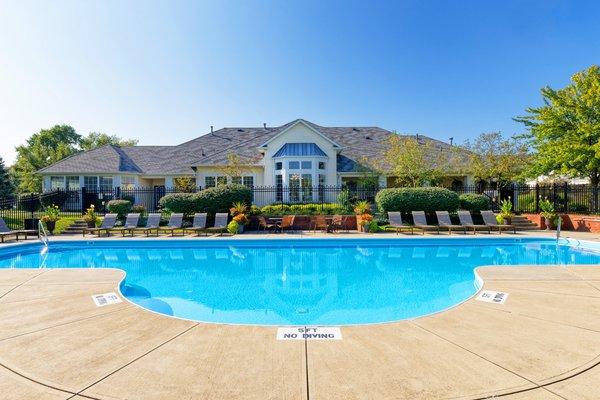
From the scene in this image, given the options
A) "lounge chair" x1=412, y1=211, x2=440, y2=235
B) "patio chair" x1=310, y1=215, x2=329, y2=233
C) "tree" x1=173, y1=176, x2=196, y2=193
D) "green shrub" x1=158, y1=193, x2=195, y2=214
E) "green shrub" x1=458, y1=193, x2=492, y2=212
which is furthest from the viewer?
"tree" x1=173, y1=176, x2=196, y2=193

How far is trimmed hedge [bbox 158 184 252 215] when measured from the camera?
1962 cm

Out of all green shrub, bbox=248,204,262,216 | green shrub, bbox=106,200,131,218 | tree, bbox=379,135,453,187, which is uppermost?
tree, bbox=379,135,453,187

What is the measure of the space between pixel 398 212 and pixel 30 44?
18.1 m

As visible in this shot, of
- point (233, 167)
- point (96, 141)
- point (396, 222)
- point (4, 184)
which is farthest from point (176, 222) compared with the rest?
point (96, 141)

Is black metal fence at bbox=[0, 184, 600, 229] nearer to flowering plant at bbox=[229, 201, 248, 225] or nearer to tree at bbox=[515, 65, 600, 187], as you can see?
tree at bbox=[515, 65, 600, 187]

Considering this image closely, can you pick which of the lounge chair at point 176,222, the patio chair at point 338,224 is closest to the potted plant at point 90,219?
the lounge chair at point 176,222

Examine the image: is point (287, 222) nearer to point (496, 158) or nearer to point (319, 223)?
point (319, 223)

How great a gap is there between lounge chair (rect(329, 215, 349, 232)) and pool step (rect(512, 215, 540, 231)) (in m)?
9.77

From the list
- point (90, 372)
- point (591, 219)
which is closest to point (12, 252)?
point (90, 372)

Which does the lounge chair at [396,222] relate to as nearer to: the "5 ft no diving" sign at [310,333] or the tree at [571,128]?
the tree at [571,128]

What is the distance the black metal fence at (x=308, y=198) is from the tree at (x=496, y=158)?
36.2 inches

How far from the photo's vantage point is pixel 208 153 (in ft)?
98.9

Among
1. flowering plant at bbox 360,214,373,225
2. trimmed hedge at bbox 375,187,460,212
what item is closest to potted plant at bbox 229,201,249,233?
flowering plant at bbox 360,214,373,225

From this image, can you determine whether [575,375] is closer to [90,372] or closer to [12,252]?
[90,372]
